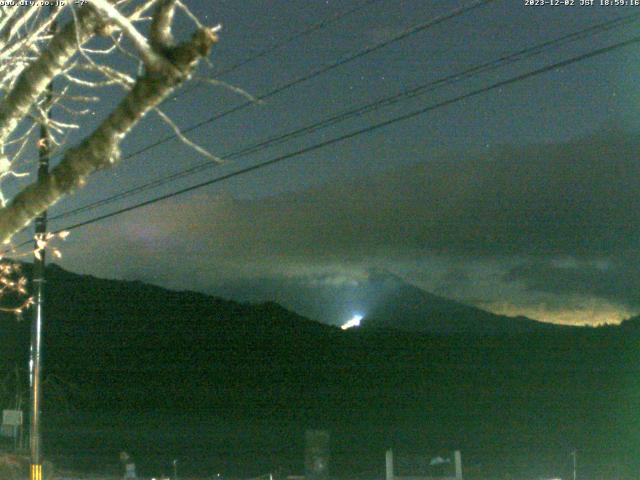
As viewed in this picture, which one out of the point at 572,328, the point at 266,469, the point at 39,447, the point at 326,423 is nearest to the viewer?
the point at 39,447

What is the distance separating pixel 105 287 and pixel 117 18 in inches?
3649

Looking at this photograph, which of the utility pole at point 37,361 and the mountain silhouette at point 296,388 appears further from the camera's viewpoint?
the mountain silhouette at point 296,388

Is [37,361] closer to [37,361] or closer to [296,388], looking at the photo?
[37,361]

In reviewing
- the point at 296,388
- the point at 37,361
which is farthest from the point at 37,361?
the point at 296,388

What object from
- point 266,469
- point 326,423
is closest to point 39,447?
point 266,469

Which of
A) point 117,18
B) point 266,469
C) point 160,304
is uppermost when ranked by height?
point 160,304

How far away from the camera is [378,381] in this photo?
251 feet

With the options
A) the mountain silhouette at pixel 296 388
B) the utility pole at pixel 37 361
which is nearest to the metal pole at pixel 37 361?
the utility pole at pixel 37 361

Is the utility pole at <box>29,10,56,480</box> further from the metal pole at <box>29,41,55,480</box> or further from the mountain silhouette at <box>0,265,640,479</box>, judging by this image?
the mountain silhouette at <box>0,265,640,479</box>

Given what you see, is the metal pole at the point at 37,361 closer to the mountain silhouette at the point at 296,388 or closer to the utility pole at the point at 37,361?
the utility pole at the point at 37,361

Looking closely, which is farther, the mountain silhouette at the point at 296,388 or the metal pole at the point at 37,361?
the mountain silhouette at the point at 296,388

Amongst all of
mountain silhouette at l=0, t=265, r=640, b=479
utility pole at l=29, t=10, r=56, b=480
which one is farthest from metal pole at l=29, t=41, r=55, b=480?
mountain silhouette at l=0, t=265, r=640, b=479

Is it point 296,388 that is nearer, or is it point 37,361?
point 37,361

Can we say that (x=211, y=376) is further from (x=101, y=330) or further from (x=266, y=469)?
(x=266, y=469)
